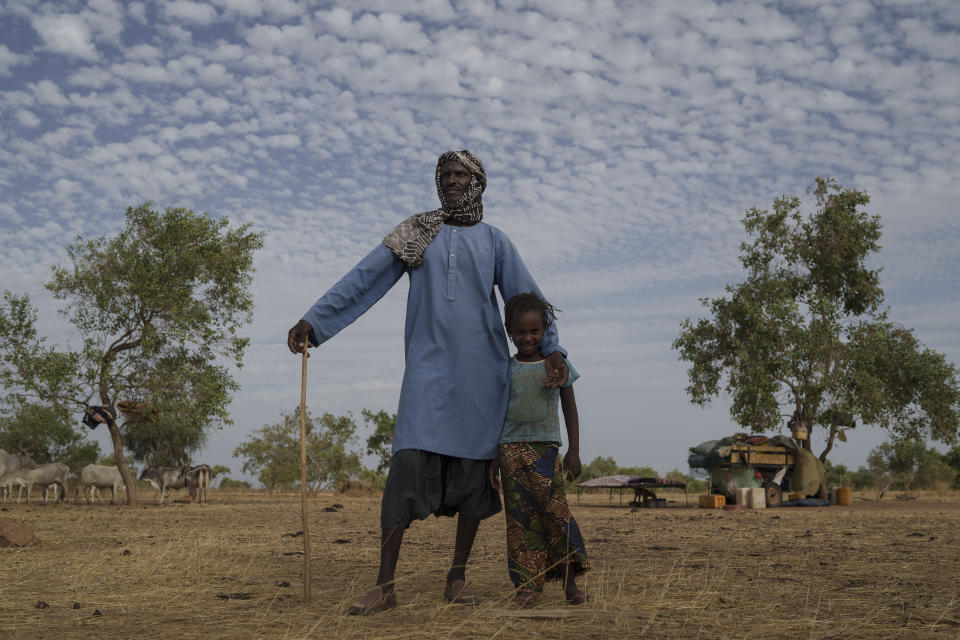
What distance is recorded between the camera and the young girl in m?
4.04

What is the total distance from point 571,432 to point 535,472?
0.35 meters

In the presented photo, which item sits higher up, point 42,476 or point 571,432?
point 571,432

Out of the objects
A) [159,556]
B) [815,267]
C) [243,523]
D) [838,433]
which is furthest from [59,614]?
[815,267]

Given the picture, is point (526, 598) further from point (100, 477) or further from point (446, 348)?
point (100, 477)

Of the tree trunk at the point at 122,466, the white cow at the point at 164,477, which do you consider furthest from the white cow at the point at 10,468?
the white cow at the point at 164,477

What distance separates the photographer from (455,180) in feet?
15.0

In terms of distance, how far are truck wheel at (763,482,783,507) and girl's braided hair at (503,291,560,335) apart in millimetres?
15349

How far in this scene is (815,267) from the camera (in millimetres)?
22609

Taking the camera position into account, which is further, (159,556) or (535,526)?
(159,556)

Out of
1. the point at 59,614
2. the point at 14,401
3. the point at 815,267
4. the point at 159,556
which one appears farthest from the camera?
the point at 815,267

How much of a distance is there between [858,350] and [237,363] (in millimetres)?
16669

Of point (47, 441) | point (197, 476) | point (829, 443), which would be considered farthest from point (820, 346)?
point (47, 441)

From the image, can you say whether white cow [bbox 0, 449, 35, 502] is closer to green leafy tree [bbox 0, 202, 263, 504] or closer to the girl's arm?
green leafy tree [bbox 0, 202, 263, 504]

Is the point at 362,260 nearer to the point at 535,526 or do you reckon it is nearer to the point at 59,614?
the point at 535,526
